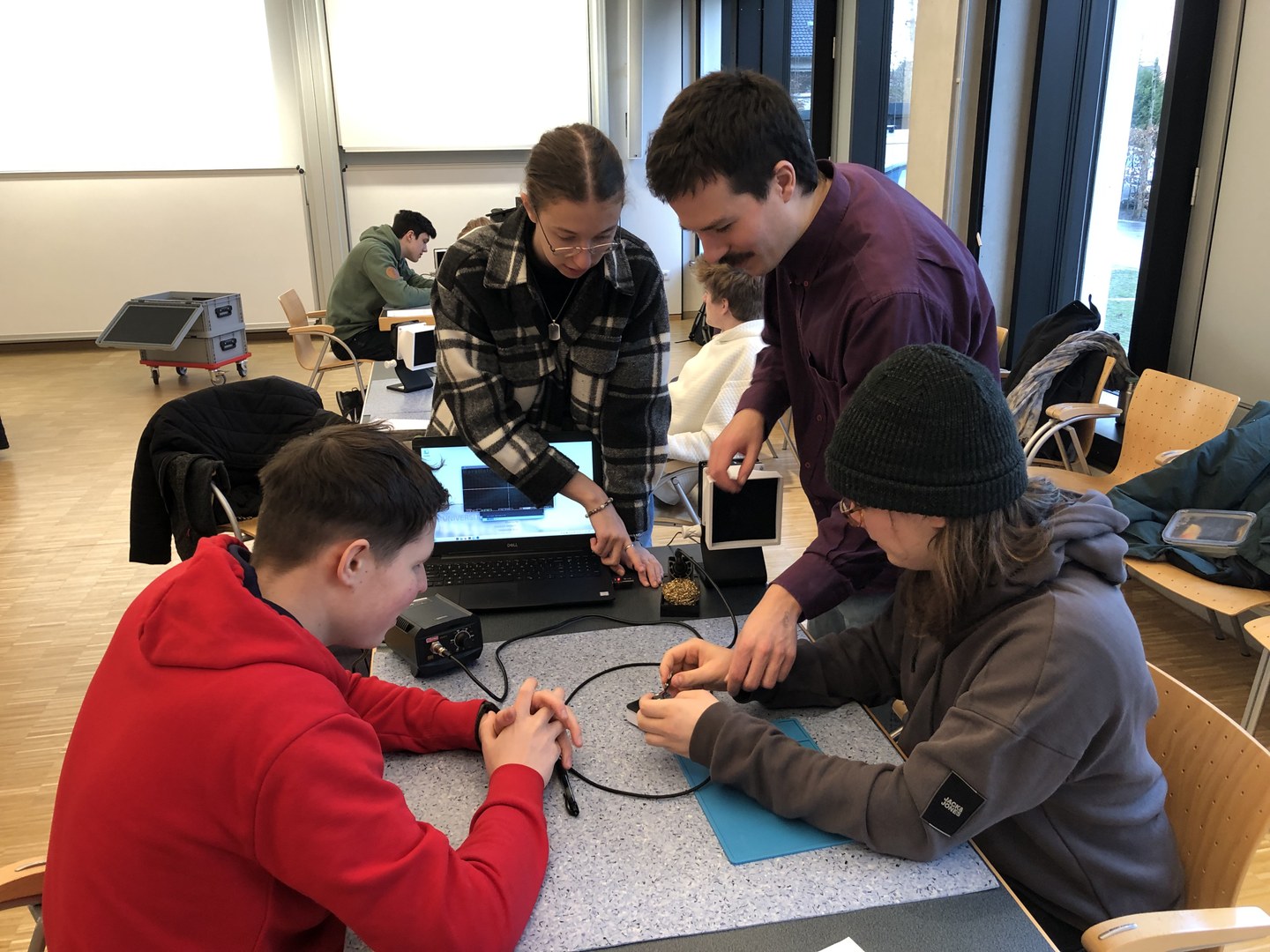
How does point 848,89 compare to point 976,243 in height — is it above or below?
above

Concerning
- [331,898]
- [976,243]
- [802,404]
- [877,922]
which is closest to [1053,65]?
[976,243]

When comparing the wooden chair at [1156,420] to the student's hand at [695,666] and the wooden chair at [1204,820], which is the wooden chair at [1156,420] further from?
the student's hand at [695,666]

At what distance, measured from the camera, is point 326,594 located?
986 millimetres

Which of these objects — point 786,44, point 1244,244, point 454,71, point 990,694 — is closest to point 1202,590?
point 1244,244

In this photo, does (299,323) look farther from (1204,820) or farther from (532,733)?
(1204,820)

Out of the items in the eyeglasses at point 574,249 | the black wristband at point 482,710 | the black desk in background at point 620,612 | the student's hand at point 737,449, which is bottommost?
the black desk in background at point 620,612

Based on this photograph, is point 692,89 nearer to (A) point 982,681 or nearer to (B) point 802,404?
(B) point 802,404

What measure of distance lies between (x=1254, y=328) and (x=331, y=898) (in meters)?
3.08

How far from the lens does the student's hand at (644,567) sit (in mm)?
1642

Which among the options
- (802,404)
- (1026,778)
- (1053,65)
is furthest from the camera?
(1053,65)

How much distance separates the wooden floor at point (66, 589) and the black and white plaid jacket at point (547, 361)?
1319 millimetres

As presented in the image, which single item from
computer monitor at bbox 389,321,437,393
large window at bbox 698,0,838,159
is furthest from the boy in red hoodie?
large window at bbox 698,0,838,159

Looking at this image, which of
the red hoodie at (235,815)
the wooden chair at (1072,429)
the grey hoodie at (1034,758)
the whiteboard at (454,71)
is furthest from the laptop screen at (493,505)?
the whiteboard at (454,71)

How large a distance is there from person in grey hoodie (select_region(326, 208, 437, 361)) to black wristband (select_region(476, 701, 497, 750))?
4.23 metres
